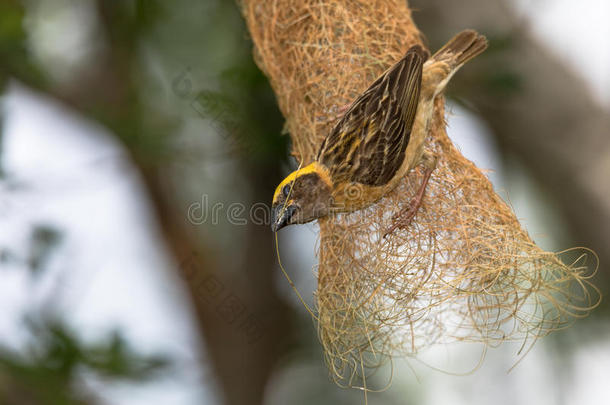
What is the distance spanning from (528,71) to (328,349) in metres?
2.35

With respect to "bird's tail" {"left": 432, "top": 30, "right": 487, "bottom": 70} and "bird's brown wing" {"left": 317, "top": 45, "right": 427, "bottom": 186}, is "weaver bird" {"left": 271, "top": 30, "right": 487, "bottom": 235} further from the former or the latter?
"bird's tail" {"left": 432, "top": 30, "right": 487, "bottom": 70}

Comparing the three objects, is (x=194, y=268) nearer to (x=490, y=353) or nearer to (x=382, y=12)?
(x=490, y=353)

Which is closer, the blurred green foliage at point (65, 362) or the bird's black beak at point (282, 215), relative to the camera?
the bird's black beak at point (282, 215)

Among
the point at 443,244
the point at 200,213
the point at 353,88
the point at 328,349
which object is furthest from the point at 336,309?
the point at 200,213

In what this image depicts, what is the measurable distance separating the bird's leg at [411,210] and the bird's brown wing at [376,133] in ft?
0.38

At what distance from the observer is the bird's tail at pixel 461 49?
7.88ft

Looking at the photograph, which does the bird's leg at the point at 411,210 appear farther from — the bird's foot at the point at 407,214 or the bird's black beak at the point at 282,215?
the bird's black beak at the point at 282,215

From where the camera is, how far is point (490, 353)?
4000 mm

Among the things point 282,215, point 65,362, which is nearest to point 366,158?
point 282,215

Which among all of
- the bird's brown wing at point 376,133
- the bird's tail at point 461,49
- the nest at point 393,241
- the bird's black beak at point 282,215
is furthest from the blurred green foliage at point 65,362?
the bird's tail at point 461,49

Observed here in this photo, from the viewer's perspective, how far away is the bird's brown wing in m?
1.95

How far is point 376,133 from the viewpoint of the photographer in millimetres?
2014

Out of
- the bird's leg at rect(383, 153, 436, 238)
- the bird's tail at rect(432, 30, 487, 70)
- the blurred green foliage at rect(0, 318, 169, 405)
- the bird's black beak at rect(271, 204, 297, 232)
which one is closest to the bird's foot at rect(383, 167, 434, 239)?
the bird's leg at rect(383, 153, 436, 238)

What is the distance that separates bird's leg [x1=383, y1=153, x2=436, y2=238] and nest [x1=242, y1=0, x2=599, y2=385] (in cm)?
2
